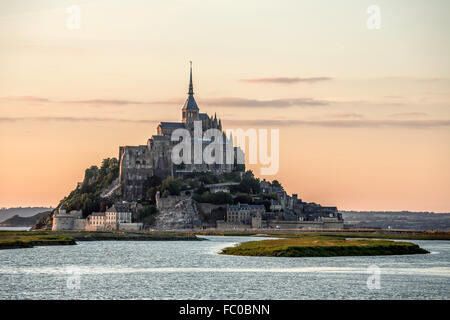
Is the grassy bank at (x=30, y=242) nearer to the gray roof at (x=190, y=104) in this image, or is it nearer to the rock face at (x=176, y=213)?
the rock face at (x=176, y=213)

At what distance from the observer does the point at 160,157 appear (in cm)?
16788

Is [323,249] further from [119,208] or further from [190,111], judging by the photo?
[190,111]

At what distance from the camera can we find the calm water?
54.0m

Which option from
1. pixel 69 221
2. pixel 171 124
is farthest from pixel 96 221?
pixel 171 124

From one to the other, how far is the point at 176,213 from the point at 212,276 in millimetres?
91534

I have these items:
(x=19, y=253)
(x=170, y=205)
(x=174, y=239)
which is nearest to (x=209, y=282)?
(x=19, y=253)

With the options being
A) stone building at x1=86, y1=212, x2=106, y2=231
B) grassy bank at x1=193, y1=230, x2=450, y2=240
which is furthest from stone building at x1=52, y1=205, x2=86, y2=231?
grassy bank at x1=193, y1=230, x2=450, y2=240

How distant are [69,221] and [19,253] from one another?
232 feet

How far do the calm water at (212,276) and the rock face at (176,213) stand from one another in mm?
65565

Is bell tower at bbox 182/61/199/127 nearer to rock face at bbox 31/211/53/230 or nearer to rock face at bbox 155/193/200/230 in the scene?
rock face at bbox 155/193/200/230

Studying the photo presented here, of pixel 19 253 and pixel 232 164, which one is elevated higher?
pixel 232 164

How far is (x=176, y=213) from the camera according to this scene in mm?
156125

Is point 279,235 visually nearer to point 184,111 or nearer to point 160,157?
point 160,157

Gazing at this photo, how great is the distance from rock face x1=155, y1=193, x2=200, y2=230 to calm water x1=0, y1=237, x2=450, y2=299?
215ft
